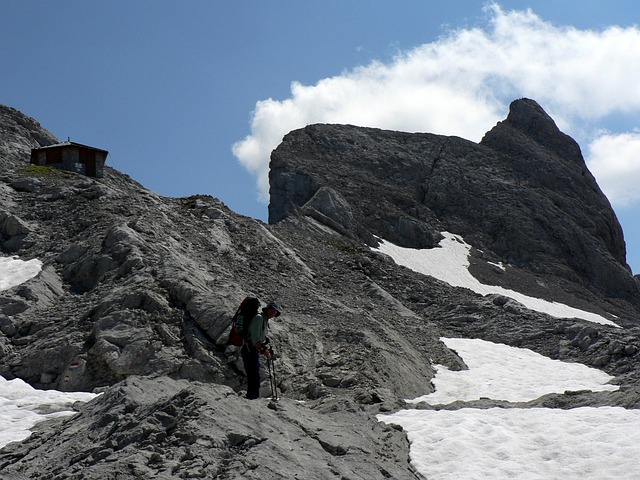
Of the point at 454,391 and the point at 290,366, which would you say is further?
the point at 454,391

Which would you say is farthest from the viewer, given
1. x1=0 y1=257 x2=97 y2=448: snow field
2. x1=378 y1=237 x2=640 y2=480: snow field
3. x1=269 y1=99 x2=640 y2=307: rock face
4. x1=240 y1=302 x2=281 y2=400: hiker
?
x1=269 y1=99 x2=640 y2=307: rock face

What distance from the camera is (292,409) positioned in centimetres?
1555

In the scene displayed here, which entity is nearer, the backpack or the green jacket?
the green jacket

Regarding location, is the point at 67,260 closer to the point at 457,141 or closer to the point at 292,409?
the point at 292,409

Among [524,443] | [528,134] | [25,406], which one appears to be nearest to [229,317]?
[25,406]

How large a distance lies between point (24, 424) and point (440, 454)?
9.50 m

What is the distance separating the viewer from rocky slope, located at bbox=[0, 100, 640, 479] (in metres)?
13.3

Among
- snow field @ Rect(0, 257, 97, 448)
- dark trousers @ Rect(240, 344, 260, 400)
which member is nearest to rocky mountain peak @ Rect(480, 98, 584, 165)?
snow field @ Rect(0, 257, 97, 448)

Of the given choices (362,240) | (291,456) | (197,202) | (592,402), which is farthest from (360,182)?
(291,456)

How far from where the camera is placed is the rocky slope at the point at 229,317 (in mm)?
13281

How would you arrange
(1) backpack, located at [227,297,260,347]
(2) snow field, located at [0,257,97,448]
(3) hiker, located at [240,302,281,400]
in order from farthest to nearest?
(1) backpack, located at [227,297,260,347] → (3) hiker, located at [240,302,281,400] → (2) snow field, located at [0,257,97,448]

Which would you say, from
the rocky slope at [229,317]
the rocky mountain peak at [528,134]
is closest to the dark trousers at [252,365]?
the rocky slope at [229,317]

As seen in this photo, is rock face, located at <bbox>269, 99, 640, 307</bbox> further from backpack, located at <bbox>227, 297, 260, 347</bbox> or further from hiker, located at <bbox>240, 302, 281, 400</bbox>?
hiker, located at <bbox>240, 302, 281, 400</bbox>

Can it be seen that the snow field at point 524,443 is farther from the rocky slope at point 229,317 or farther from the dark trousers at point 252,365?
the dark trousers at point 252,365
